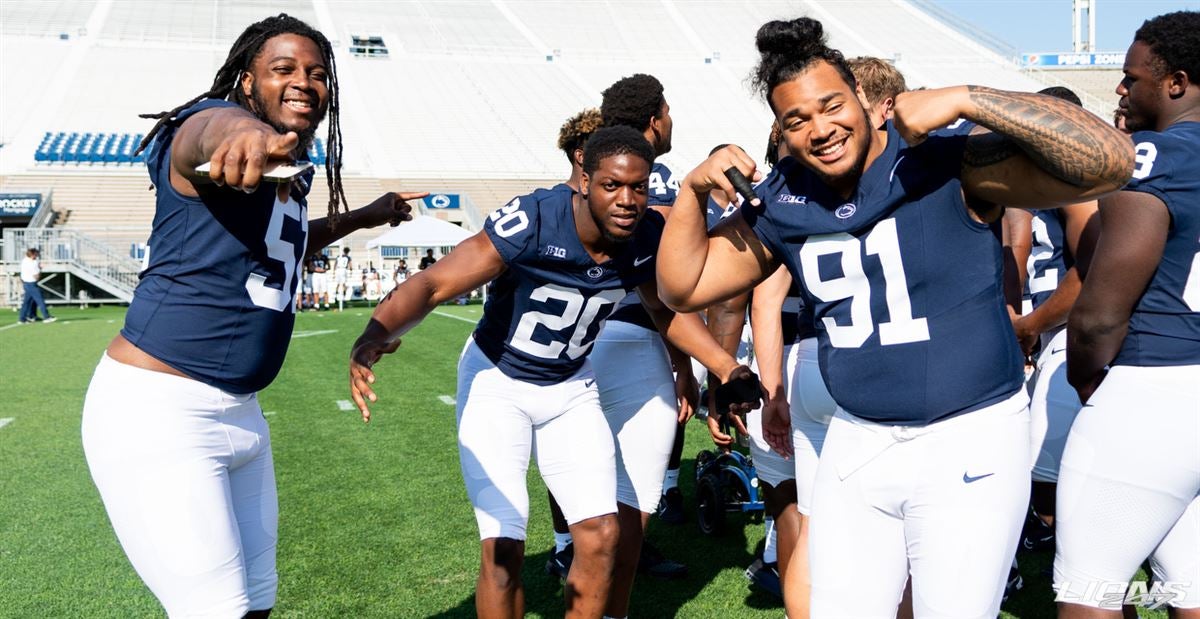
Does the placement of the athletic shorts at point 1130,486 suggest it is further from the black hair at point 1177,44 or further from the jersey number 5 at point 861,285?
the black hair at point 1177,44

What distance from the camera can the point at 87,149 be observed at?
1367 inches

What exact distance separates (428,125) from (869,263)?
3880cm

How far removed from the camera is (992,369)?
2547mm

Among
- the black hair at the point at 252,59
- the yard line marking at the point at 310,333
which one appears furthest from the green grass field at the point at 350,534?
the yard line marking at the point at 310,333

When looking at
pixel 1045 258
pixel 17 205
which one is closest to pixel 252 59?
pixel 1045 258

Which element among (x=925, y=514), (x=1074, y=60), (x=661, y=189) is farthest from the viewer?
(x=1074, y=60)

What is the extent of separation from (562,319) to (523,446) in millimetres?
521

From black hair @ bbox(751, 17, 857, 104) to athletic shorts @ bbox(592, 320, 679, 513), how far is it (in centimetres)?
203

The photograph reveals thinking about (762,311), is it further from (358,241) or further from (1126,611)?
(358,241)

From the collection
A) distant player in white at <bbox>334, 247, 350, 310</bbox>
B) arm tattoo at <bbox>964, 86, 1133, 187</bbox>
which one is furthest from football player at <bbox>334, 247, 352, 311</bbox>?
arm tattoo at <bbox>964, 86, 1133, 187</bbox>

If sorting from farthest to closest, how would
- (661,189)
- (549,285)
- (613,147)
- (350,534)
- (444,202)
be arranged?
(444,202) → (350,534) → (661,189) → (549,285) → (613,147)

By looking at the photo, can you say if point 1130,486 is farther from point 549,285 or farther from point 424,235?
point 424,235

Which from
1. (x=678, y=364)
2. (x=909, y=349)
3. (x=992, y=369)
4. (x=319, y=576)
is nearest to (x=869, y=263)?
(x=909, y=349)

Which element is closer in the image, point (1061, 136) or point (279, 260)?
point (1061, 136)
